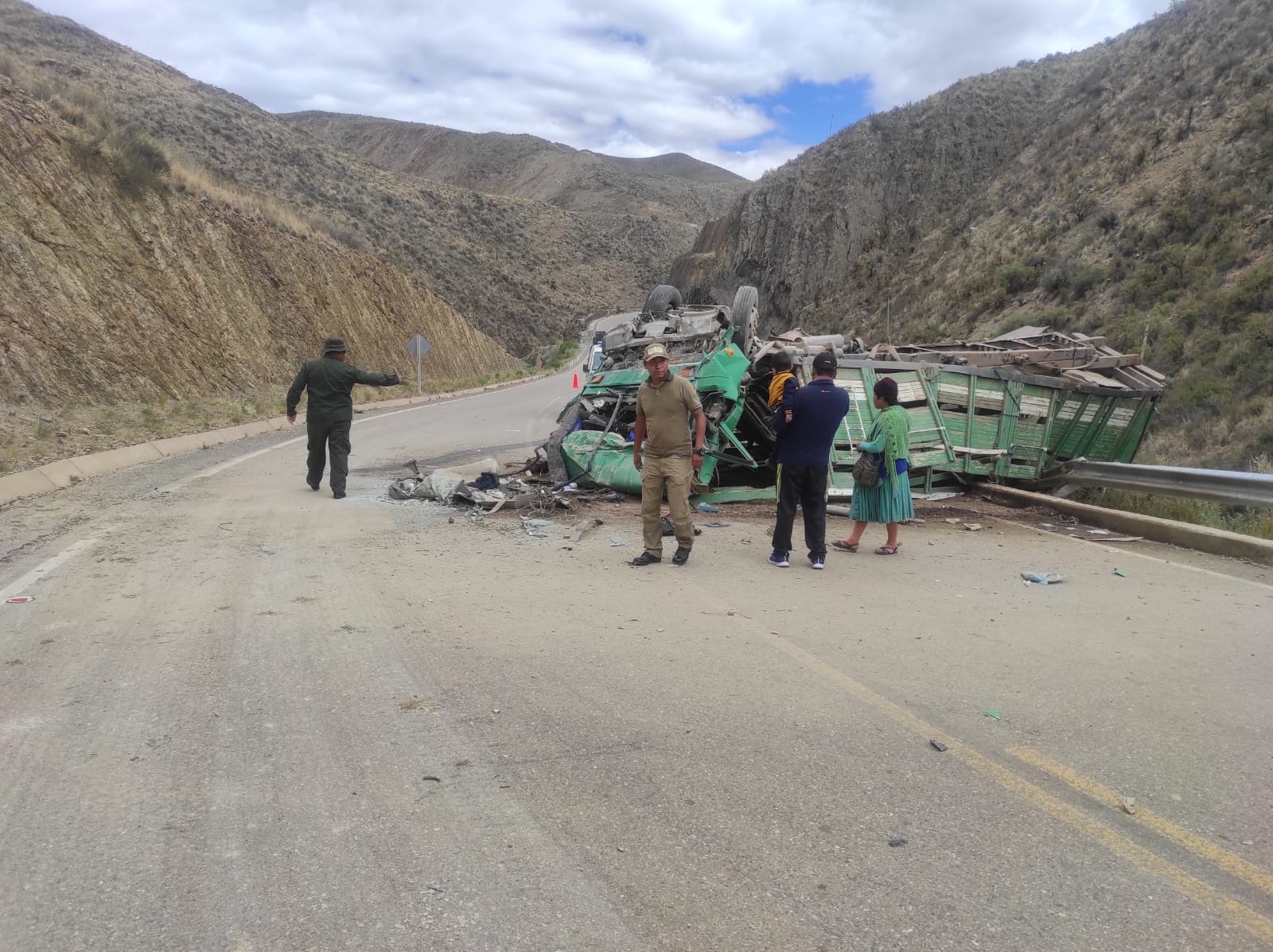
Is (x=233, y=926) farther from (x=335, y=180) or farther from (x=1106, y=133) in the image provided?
(x=335, y=180)

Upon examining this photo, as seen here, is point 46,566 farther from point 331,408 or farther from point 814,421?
point 814,421

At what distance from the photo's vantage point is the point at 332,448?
Result: 10.1 metres

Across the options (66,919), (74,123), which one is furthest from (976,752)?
(74,123)

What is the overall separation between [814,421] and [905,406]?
12.6 feet

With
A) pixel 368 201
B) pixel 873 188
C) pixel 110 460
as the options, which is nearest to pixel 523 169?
pixel 368 201

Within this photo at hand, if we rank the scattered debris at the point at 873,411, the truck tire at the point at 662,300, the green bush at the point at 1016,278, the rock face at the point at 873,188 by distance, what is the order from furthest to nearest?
the rock face at the point at 873,188 < the green bush at the point at 1016,278 < the truck tire at the point at 662,300 < the scattered debris at the point at 873,411

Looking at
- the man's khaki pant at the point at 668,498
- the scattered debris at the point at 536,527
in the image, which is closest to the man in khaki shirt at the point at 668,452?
the man's khaki pant at the point at 668,498

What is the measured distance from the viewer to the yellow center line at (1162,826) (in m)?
2.92

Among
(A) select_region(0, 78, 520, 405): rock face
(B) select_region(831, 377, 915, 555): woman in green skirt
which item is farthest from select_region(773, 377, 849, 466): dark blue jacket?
(A) select_region(0, 78, 520, 405): rock face

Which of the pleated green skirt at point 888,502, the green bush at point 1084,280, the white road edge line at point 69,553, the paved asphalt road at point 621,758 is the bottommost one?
the white road edge line at point 69,553

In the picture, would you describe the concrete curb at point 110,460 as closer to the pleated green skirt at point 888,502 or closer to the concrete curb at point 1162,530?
the pleated green skirt at point 888,502

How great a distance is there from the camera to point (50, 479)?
1024 cm

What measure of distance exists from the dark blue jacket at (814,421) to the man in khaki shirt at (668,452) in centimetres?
78

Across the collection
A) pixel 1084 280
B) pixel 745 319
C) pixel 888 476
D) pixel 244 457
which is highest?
pixel 1084 280
